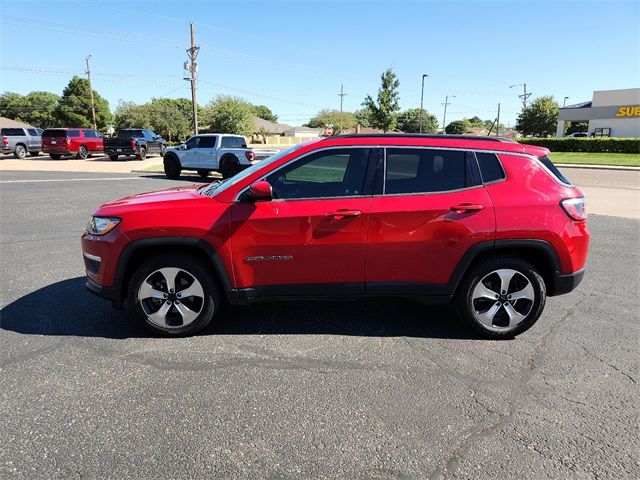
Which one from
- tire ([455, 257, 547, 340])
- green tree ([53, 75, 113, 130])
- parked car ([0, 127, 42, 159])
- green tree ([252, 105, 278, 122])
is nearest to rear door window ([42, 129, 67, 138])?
parked car ([0, 127, 42, 159])

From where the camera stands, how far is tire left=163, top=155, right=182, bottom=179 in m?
18.1

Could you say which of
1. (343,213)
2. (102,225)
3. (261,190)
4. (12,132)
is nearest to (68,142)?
(12,132)

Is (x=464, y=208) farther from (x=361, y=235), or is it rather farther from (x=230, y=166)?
(x=230, y=166)

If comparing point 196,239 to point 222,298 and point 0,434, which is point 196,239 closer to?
point 222,298

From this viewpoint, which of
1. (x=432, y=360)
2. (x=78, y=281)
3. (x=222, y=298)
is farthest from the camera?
(x=78, y=281)

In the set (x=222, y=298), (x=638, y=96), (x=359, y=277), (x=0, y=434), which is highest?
(x=638, y=96)

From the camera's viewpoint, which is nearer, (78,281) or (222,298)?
(222,298)

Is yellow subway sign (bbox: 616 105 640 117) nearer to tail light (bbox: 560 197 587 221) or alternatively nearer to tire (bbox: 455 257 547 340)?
tail light (bbox: 560 197 587 221)

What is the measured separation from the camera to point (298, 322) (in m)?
4.23

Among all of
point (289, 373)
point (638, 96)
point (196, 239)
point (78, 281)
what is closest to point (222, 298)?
point (196, 239)

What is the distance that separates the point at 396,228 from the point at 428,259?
39 cm

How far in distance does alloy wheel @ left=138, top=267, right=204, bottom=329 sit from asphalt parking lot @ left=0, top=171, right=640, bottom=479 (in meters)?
0.20

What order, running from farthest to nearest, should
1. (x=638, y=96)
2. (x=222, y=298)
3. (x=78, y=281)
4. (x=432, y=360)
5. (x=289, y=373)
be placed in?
(x=638, y=96)
(x=78, y=281)
(x=222, y=298)
(x=432, y=360)
(x=289, y=373)

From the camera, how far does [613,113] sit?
49406mm
